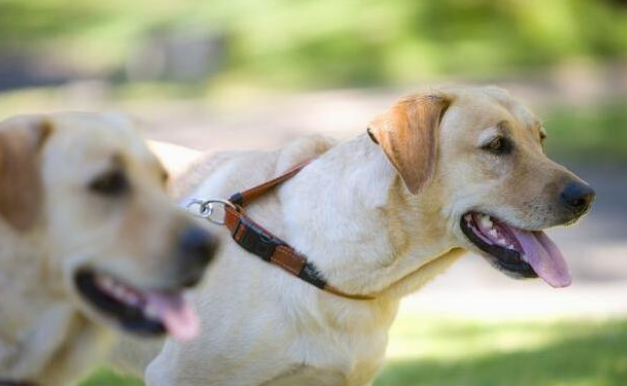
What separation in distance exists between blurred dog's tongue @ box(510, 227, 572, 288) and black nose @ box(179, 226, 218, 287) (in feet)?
6.48

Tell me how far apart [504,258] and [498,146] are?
460 mm

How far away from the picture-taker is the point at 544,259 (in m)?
5.67

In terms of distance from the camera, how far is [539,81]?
20.8 metres

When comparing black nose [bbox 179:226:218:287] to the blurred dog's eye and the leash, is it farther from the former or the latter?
the leash

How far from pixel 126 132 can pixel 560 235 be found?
9045 millimetres

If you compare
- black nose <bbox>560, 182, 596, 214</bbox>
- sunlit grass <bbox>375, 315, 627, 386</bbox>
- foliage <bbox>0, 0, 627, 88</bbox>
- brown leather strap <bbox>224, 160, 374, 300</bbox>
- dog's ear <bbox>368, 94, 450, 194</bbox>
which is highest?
dog's ear <bbox>368, 94, 450, 194</bbox>

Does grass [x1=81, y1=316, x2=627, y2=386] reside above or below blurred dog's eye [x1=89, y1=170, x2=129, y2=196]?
below

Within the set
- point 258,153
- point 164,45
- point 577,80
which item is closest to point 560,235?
point 258,153

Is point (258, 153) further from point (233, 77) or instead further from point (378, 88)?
point (233, 77)

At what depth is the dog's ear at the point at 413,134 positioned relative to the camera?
5.50m

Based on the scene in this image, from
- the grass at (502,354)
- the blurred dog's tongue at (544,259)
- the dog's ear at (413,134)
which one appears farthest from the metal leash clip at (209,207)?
the grass at (502,354)

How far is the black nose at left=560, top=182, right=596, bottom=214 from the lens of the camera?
5.56 meters

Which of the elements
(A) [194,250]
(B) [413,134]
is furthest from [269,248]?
(A) [194,250]

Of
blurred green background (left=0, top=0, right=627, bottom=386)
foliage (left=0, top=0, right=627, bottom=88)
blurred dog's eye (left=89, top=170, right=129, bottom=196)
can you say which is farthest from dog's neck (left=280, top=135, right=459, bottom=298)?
foliage (left=0, top=0, right=627, bottom=88)
